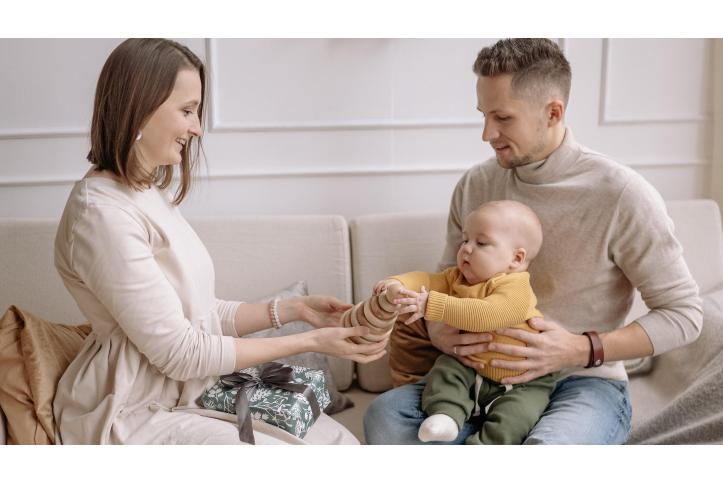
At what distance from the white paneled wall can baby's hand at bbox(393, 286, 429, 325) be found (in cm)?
87

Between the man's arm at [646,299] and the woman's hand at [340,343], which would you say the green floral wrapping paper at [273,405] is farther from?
the man's arm at [646,299]

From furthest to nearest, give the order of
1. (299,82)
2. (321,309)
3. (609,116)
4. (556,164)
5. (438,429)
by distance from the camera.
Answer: (609,116), (299,82), (321,309), (556,164), (438,429)

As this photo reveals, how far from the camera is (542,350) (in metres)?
1.64

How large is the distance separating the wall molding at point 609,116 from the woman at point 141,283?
1379mm

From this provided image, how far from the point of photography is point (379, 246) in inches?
87.3

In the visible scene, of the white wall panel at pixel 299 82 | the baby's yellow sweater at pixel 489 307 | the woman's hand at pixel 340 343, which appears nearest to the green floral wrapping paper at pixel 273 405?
the woman's hand at pixel 340 343

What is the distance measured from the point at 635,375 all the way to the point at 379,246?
2.92 ft

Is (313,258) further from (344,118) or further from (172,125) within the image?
(172,125)

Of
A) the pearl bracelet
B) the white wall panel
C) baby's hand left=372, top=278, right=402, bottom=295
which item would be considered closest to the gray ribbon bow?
the pearl bracelet

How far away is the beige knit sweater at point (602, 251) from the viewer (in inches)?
65.4

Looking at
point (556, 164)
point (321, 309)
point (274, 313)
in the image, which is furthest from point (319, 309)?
point (556, 164)

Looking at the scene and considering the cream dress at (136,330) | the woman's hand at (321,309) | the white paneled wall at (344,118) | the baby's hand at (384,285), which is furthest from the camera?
the white paneled wall at (344,118)

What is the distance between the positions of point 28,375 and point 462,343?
0.98 metres

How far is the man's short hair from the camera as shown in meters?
1.71
